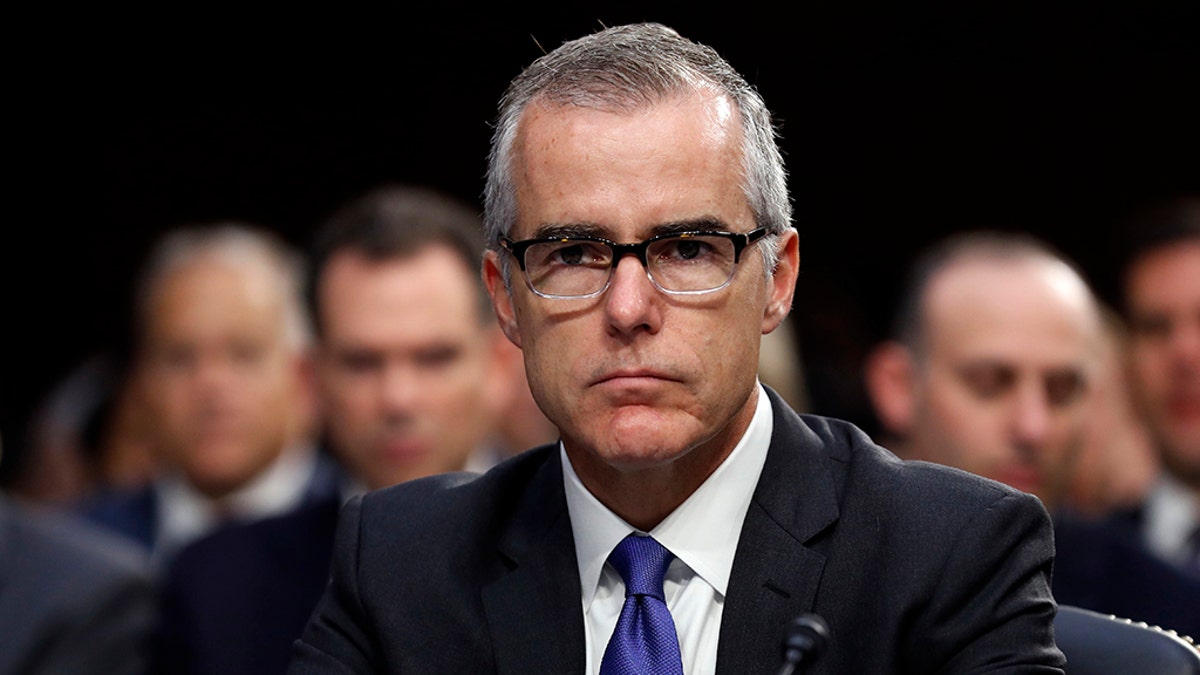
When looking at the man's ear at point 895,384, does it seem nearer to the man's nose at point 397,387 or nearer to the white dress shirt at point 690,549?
the man's nose at point 397,387

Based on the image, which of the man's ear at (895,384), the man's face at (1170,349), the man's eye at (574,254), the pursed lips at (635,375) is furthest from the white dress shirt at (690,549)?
the man's face at (1170,349)

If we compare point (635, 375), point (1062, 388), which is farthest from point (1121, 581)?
point (635, 375)

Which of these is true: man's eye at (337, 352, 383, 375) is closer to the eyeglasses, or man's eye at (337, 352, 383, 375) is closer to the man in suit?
the man in suit

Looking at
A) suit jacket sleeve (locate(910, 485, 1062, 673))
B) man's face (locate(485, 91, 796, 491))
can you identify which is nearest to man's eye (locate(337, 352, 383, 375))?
man's face (locate(485, 91, 796, 491))

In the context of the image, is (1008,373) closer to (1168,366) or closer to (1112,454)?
(1168,366)

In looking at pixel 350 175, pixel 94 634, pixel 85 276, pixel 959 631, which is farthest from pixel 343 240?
pixel 85 276

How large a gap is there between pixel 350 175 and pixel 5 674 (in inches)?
196

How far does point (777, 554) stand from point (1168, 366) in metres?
2.99

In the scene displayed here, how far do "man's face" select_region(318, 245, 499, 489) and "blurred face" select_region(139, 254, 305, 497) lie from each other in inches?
44.4

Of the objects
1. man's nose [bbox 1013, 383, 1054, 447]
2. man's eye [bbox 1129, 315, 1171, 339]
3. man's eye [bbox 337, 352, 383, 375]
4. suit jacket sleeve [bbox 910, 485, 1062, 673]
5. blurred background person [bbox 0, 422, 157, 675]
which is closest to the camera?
suit jacket sleeve [bbox 910, 485, 1062, 673]

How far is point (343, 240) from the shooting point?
16.4 ft

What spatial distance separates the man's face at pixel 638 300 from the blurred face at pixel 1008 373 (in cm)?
231

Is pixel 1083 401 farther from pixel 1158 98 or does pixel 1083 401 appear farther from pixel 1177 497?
pixel 1158 98

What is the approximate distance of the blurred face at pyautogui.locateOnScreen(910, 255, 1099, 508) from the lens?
4492 mm
